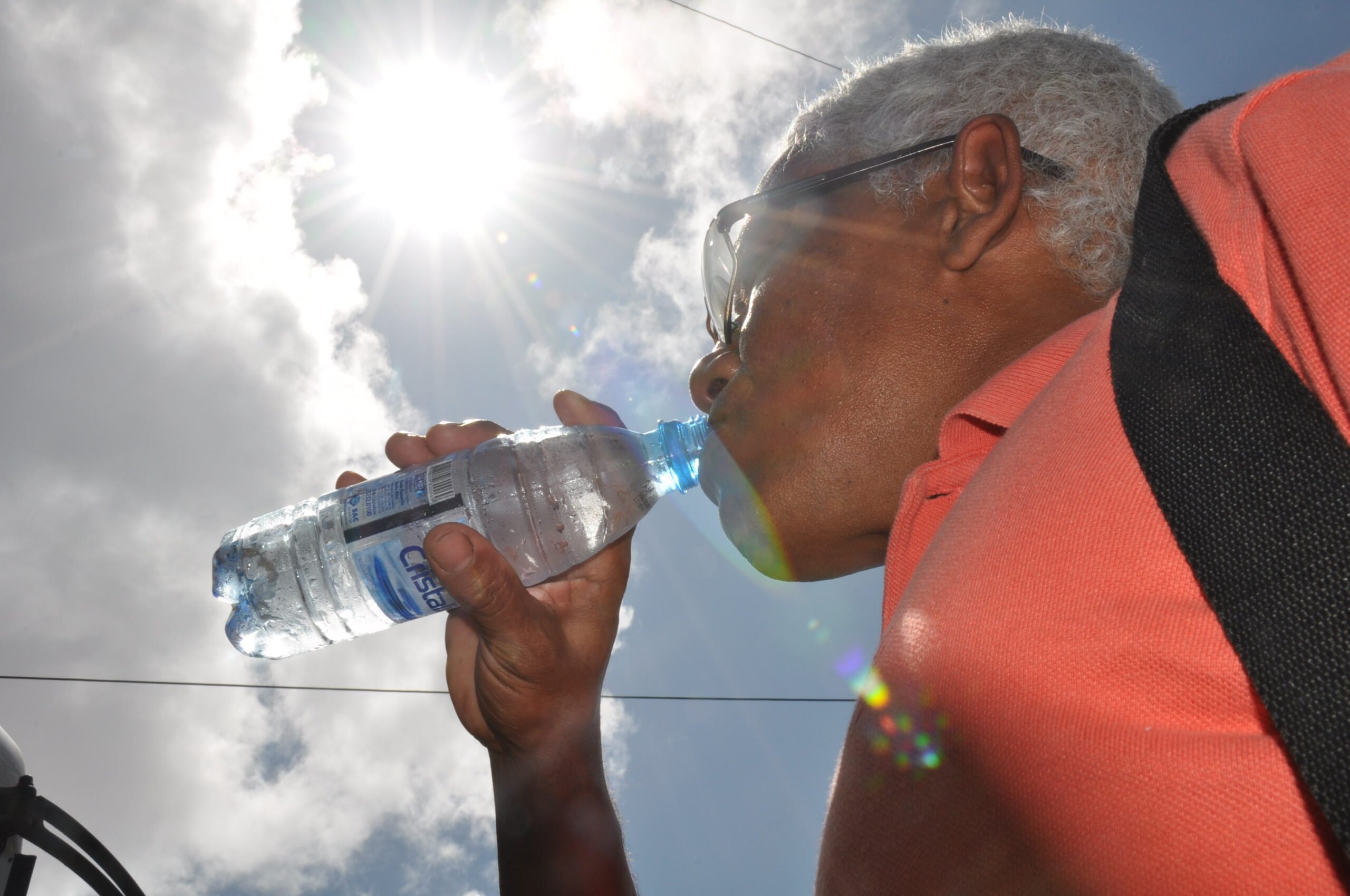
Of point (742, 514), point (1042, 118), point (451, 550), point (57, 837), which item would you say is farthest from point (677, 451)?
point (57, 837)

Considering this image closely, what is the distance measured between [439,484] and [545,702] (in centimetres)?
69

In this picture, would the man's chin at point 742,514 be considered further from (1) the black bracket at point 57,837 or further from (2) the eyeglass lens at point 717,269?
(1) the black bracket at point 57,837

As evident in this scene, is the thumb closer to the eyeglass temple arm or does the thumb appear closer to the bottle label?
the bottle label

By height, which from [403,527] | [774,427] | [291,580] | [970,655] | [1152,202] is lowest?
[970,655]

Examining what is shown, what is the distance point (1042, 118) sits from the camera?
1856 mm

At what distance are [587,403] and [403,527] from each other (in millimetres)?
658

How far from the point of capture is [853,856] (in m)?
0.94

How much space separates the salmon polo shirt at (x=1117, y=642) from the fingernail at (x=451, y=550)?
119cm

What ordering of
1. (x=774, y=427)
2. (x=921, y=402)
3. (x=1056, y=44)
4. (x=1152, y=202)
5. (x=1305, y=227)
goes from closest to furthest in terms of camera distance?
(x=1305, y=227), (x=1152, y=202), (x=921, y=402), (x=774, y=427), (x=1056, y=44)

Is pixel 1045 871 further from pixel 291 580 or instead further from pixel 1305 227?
pixel 291 580

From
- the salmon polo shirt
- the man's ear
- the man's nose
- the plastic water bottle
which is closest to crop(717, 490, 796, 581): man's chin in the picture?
the man's nose

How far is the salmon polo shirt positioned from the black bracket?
2106 millimetres

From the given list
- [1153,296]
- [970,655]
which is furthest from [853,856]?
[1153,296]

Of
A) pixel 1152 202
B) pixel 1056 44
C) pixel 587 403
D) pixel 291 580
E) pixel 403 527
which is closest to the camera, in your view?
pixel 1152 202
